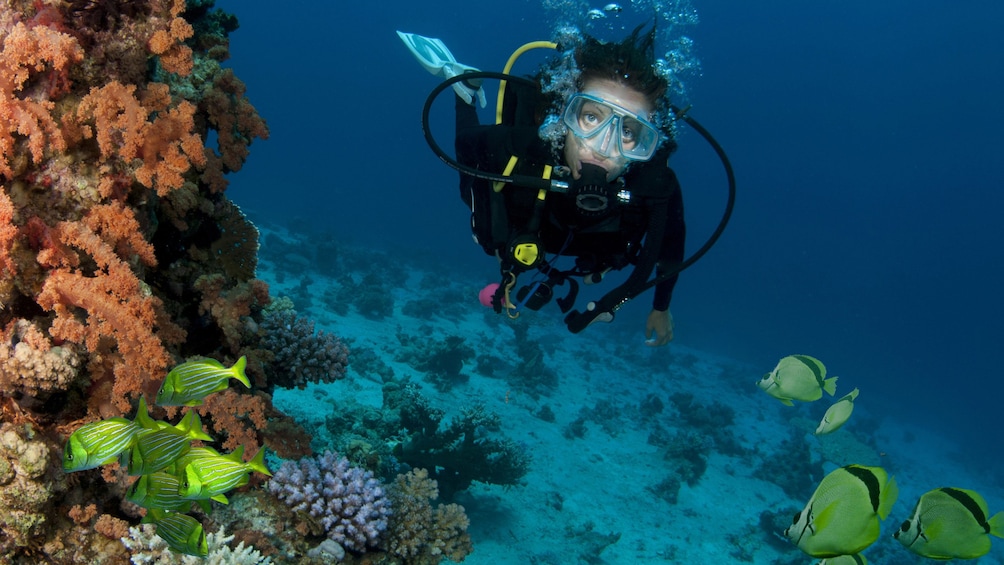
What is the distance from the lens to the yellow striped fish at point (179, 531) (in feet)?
7.20

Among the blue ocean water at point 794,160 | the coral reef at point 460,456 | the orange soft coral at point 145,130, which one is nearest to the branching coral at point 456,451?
the coral reef at point 460,456

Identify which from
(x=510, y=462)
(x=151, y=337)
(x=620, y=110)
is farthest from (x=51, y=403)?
(x=510, y=462)

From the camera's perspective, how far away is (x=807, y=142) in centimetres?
10169

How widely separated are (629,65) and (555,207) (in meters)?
1.42

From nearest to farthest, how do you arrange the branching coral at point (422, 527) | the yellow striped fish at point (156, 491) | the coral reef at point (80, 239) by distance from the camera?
the yellow striped fish at point (156, 491)
the coral reef at point (80, 239)
the branching coral at point (422, 527)

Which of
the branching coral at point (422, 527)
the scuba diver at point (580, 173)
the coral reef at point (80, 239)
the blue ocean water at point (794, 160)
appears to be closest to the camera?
the coral reef at point (80, 239)

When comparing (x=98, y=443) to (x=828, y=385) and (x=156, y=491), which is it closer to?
(x=156, y=491)

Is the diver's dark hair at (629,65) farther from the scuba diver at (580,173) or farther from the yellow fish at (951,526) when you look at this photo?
the yellow fish at (951,526)

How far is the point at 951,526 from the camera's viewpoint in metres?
2.70

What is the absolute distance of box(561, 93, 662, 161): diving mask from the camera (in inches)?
171

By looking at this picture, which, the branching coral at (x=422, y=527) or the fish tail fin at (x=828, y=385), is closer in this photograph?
the branching coral at (x=422, y=527)

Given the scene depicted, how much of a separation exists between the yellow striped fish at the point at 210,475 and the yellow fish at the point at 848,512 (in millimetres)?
2564

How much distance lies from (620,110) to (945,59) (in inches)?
4535

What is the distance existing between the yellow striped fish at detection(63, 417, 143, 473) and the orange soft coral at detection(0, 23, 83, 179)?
4.38 ft
